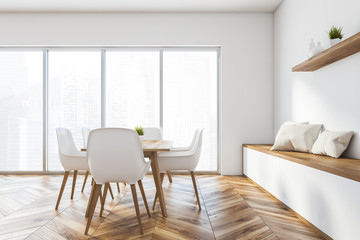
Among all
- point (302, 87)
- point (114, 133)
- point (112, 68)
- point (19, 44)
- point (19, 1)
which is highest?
point (19, 1)

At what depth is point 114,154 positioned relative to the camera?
2133 millimetres

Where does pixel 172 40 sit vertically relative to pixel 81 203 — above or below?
above

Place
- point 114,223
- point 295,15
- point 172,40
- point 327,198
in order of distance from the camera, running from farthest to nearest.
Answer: point 172,40, point 295,15, point 114,223, point 327,198

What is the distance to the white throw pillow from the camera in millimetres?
2467

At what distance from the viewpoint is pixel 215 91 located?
16.1 feet

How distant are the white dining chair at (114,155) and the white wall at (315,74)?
197 centimetres

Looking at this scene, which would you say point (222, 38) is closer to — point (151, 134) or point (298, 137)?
point (151, 134)

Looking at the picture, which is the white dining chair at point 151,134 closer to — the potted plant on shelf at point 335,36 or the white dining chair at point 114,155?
the white dining chair at point 114,155

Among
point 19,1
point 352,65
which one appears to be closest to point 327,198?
point 352,65

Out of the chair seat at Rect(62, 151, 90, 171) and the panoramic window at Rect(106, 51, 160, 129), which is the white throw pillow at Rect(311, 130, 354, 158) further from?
the panoramic window at Rect(106, 51, 160, 129)

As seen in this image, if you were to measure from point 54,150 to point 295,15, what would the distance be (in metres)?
4.50

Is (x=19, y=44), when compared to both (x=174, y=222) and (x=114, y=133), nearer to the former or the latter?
(x=114, y=133)

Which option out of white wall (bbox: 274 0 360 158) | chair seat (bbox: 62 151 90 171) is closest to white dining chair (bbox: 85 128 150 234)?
chair seat (bbox: 62 151 90 171)

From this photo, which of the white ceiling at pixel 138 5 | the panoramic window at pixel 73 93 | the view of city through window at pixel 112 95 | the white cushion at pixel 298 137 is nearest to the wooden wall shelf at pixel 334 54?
the white cushion at pixel 298 137
